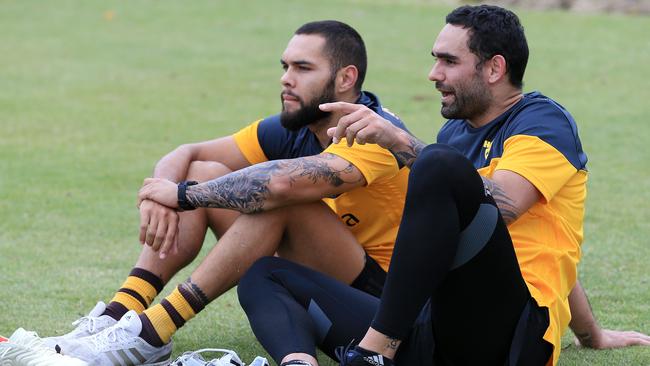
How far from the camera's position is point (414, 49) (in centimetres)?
1650

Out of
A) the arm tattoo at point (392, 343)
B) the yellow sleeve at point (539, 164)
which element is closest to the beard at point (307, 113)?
the yellow sleeve at point (539, 164)

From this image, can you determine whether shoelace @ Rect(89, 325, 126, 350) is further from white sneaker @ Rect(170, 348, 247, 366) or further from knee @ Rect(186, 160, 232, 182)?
knee @ Rect(186, 160, 232, 182)

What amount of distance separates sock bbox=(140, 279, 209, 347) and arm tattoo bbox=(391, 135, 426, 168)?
0.96 metres

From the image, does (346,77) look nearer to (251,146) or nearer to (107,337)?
(251,146)

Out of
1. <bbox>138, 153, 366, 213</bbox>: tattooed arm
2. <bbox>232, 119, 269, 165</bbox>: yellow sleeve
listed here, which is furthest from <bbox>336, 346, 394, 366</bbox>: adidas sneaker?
<bbox>232, 119, 269, 165</bbox>: yellow sleeve

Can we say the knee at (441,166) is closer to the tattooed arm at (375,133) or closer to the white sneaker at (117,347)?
the tattooed arm at (375,133)

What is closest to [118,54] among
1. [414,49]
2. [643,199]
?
[414,49]

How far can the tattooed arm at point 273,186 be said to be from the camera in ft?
14.2

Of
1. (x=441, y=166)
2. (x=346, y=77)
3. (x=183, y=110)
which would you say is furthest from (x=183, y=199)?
(x=183, y=110)

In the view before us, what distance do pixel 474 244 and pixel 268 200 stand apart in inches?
37.4

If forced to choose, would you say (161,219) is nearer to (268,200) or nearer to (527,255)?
(268,200)

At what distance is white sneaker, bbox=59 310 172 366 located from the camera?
4.23m

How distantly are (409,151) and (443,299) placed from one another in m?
0.61

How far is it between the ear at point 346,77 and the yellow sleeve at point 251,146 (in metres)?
0.58
